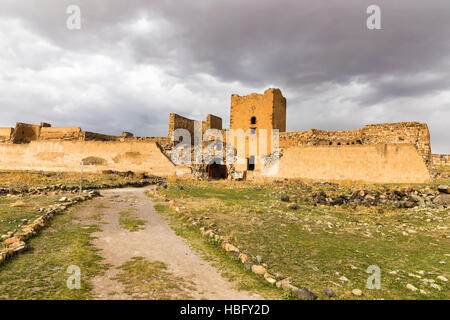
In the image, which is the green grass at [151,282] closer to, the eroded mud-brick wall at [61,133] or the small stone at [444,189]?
the small stone at [444,189]

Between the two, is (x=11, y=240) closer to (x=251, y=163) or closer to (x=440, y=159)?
(x=251, y=163)

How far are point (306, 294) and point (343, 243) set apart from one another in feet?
11.7

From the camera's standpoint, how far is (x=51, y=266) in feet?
15.9

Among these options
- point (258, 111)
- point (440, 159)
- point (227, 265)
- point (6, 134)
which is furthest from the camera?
point (6, 134)

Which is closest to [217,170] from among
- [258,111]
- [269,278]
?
[258,111]

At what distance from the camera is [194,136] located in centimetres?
3822

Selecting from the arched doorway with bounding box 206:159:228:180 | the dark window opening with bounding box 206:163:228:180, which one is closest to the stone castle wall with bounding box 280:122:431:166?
the arched doorway with bounding box 206:159:228:180

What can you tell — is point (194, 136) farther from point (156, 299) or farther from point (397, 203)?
point (156, 299)

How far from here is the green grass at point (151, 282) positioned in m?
3.79

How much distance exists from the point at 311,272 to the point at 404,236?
4.48m

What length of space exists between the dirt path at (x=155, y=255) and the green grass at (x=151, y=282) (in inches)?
4.3

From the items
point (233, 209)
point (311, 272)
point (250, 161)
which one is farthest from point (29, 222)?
point (250, 161)

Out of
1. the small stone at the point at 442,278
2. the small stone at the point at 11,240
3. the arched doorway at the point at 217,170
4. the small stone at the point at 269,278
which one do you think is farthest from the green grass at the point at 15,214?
the arched doorway at the point at 217,170

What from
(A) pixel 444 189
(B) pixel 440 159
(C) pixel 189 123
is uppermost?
(C) pixel 189 123
